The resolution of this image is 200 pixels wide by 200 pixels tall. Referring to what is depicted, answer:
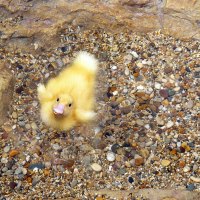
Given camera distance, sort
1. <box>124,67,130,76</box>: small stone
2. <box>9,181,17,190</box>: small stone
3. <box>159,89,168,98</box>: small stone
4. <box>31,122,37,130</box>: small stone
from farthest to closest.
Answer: <box>124,67,130,76</box>: small stone < <box>159,89,168,98</box>: small stone < <box>31,122,37,130</box>: small stone < <box>9,181,17,190</box>: small stone

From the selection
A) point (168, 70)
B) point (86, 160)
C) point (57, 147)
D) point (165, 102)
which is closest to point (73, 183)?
point (86, 160)

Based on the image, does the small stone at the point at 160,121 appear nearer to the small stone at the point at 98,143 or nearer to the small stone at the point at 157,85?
the small stone at the point at 157,85

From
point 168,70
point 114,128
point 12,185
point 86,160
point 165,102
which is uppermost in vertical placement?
point 168,70

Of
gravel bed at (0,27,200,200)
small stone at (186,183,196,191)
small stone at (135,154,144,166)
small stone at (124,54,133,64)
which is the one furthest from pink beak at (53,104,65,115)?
small stone at (186,183,196,191)

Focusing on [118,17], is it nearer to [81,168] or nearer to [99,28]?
[99,28]

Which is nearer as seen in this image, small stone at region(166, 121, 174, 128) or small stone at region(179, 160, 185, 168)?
small stone at region(179, 160, 185, 168)

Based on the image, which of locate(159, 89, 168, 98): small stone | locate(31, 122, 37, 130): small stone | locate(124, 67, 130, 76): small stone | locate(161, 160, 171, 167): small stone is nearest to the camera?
locate(161, 160, 171, 167): small stone

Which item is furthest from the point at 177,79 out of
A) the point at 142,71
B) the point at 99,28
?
the point at 99,28

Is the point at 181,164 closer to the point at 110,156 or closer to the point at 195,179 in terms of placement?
the point at 195,179

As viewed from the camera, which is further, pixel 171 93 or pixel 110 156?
pixel 171 93

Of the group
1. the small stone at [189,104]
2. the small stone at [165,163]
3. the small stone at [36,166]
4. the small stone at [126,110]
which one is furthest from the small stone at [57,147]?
the small stone at [189,104]

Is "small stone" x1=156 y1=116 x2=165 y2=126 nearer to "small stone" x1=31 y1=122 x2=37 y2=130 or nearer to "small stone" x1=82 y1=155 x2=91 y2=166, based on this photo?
"small stone" x1=82 y1=155 x2=91 y2=166

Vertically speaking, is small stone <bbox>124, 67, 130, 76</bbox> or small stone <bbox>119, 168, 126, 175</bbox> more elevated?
small stone <bbox>124, 67, 130, 76</bbox>
